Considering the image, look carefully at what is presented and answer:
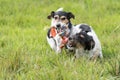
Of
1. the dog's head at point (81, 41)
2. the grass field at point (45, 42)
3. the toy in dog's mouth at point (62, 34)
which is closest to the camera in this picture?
the grass field at point (45, 42)

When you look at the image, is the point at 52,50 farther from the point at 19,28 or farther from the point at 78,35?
the point at 19,28

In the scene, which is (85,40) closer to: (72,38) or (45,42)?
(72,38)

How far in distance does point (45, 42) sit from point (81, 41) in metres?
1.31

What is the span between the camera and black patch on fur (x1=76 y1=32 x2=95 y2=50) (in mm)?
5605

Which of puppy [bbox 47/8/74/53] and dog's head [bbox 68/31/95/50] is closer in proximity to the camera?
dog's head [bbox 68/31/95/50]

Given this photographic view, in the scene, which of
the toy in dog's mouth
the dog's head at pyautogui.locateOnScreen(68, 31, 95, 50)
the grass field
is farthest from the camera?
the toy in dog's mouth

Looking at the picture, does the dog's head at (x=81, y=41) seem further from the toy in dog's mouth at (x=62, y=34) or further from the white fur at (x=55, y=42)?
the white fur at (x=55, y=42)

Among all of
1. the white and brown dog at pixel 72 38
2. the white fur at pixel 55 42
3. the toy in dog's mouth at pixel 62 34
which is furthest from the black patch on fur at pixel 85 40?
the white fur at pixel 55 42

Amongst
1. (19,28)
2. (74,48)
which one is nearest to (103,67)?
(74,48)

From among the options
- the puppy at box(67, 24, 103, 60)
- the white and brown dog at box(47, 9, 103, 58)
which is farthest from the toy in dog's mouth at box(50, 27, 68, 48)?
the puppy at box(67, 24, 103, 60)

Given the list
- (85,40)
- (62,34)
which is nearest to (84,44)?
(85,40)

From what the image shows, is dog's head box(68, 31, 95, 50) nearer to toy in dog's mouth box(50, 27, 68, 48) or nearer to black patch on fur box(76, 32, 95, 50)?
black patch on fur box(76, 32, 95, 50)

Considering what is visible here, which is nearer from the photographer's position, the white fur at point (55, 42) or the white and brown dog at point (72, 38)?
the white and brown dog at point (72, 38)

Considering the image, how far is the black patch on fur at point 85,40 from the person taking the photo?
5605 millimetres
